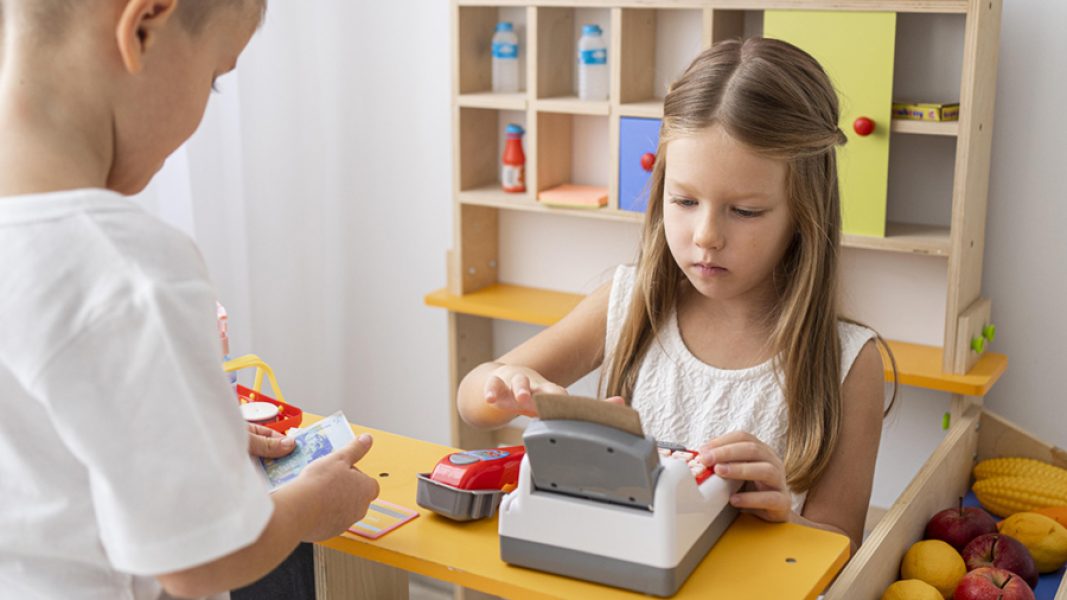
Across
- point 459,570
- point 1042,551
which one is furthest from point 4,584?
point 1042,551

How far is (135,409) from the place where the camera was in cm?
75

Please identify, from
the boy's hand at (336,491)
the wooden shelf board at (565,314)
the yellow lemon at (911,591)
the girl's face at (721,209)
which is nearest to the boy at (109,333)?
the boy's hand at (336,491)

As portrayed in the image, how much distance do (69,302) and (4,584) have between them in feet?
0.82

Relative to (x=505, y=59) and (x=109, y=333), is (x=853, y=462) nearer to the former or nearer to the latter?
(x=109, y=333)

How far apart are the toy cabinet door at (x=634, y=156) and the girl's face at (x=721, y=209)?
780 mm

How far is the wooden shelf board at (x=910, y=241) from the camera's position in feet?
6.73

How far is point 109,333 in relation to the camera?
0.74 meters

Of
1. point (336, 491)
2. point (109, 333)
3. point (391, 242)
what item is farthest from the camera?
point (391, 242)

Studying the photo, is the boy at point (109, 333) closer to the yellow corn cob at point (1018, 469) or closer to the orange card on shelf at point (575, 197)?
the yellow corn cob at point (1018, 469)

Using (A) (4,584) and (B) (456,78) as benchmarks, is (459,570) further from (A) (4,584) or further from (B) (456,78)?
(B) (456,78)

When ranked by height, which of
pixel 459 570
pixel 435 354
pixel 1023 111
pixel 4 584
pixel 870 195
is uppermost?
pixel 1023 111

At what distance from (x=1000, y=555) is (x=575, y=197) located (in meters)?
1.18

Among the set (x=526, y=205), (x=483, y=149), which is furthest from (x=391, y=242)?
(x=526, y=205)

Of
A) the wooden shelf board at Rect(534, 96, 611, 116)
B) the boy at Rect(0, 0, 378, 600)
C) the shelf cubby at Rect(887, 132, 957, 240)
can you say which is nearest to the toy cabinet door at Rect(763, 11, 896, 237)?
the shelf cubby at Rect(887, 132, 957, 240)
